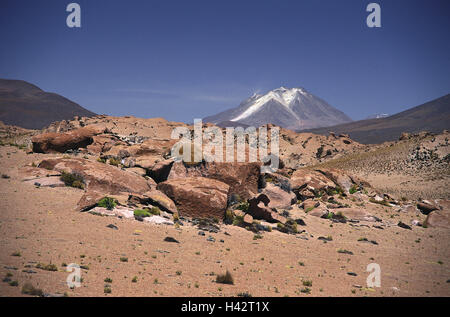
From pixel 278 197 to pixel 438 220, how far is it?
37.6 feet

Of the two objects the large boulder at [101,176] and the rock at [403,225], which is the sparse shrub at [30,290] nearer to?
the large boulder at [101,176]

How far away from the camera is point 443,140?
57.8 meters

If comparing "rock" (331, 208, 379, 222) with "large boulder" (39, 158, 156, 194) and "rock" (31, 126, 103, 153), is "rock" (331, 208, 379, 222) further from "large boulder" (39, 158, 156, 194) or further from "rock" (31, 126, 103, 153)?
"rock" (31, 126, 103, 153)

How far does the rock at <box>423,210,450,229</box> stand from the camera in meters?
22.2

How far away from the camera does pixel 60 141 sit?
25.7m

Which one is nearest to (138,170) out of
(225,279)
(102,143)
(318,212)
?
(102,143)

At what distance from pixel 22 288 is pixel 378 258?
1450cm

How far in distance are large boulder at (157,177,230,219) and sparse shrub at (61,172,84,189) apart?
4.76 meters

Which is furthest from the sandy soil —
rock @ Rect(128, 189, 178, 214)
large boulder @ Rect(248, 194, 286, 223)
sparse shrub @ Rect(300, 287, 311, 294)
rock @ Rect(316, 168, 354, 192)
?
rock @ Rect(316, 168, 354, 192)

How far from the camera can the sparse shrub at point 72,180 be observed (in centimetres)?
1823

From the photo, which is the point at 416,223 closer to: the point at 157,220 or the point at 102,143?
the point at 157,220

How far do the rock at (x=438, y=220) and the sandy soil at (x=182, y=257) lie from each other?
12.1 ft

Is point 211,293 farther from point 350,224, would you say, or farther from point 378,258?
point 350,224
